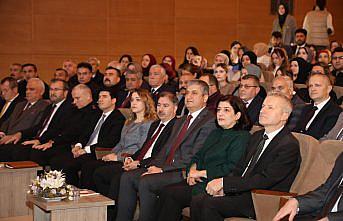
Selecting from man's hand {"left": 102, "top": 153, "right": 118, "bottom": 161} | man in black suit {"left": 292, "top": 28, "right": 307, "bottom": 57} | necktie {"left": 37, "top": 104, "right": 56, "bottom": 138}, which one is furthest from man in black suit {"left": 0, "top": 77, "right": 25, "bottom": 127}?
man in black suit {"left": 292, "top": 28, "right": 307, "bottom": 57}

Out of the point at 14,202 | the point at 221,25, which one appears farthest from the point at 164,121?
the point at 221,25

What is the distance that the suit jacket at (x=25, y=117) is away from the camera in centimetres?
754

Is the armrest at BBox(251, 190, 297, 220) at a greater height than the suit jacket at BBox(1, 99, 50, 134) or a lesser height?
lesser

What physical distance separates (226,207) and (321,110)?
1.81 m

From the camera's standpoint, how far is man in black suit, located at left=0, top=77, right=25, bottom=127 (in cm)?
804

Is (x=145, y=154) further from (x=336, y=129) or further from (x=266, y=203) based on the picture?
(x=266, y=203)

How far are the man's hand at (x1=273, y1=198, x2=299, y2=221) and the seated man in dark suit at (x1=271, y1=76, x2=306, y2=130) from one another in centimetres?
225

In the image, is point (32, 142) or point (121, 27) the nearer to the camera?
point (32, 142)

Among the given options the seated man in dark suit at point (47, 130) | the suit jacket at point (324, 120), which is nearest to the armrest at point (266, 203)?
the suit jacket at point (324, 120)

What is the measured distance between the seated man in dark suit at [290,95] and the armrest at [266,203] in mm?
1970

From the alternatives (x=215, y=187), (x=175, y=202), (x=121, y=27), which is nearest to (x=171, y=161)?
(x=175, y=202)

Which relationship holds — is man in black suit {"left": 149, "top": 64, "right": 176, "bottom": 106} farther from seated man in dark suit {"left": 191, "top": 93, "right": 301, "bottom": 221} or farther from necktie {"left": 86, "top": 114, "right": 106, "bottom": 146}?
seated man in dark suit {"left": 191, "top": 93, "right": 301, "bottom": 221}

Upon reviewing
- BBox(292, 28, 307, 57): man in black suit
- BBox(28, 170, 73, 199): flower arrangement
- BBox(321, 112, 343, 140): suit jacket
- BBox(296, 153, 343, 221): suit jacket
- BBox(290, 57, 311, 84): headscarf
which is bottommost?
BBox(28, 170, 73, 199): flower arrangement

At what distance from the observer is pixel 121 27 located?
12055 mm
